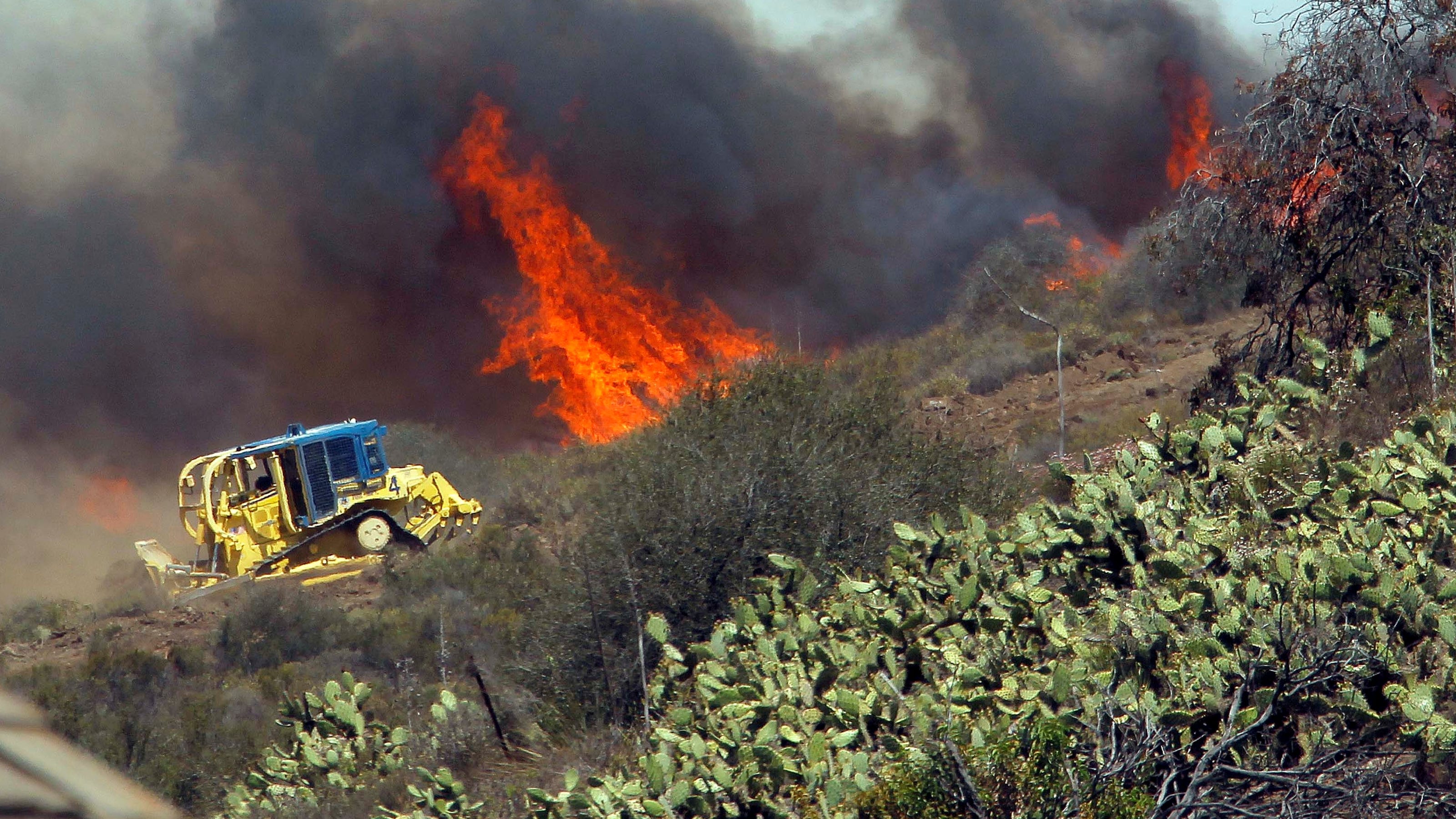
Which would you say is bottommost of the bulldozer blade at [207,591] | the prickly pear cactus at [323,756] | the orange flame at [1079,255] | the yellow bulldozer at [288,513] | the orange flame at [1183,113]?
the prickly pear cactus at [323,756]

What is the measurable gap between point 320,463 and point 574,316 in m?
7.57

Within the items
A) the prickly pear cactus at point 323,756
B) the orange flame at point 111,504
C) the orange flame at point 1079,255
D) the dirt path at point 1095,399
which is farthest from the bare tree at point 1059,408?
the orange flame at point 111,504

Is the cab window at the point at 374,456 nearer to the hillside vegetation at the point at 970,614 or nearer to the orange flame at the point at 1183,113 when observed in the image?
A: the hillside vegetation at the point at 970,614

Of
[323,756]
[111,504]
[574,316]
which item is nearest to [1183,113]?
[574,316]

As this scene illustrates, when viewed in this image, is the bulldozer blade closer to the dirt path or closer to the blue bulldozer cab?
the blue bulldozer cab

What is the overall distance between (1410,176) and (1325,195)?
1048 millimetres

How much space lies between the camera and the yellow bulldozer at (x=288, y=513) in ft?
70.2

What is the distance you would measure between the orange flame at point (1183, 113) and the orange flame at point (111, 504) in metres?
29.1

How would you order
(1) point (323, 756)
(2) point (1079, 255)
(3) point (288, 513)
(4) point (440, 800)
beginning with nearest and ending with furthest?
1. (4) point (440, 800)
2. (1) point (323, 756)
3. (3) point (288, 513)
4. (2) point (1079, 255)

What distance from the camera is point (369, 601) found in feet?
67.2

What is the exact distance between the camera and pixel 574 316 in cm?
2778

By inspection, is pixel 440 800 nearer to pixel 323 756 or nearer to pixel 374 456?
pixel 323 756

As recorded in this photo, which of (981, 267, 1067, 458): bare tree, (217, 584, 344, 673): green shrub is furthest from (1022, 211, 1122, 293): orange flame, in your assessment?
(217, 584, 344, 673): green shrub

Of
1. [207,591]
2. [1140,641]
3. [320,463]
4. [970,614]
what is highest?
[320,463]
